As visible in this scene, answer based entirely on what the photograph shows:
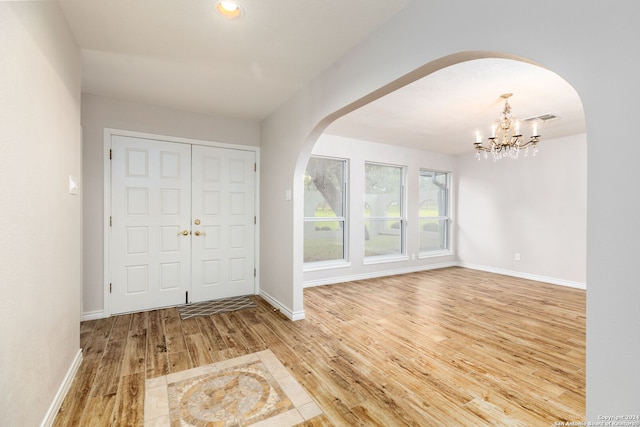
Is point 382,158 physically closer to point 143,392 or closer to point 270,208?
point 270,208

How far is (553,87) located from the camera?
2.93 m

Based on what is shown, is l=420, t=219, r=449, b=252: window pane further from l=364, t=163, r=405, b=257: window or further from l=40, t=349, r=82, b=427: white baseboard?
l=40, t=349, r=82, b=427: white baseboard

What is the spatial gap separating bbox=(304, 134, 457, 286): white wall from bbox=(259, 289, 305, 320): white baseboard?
97cm

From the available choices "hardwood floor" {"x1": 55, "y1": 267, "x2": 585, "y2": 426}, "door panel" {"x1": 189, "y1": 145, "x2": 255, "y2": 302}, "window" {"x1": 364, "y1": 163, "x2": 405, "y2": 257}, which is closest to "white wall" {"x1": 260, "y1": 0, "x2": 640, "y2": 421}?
"hardwood floor" {"x1": 55, "y1": 267, "x2": 585, "y2": 426}

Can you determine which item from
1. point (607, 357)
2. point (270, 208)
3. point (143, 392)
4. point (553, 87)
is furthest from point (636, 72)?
point (270, 208)

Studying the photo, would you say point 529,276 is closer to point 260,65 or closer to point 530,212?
point 530,212

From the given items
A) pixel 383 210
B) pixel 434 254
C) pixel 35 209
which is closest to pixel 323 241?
pixel 383 210

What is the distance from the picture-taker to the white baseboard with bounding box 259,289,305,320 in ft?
10.5

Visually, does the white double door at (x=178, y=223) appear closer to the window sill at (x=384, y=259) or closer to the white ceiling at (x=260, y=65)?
the white ceiling at (x=260, y=65)

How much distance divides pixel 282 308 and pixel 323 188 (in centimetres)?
229

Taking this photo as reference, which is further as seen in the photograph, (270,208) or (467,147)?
(467,147)

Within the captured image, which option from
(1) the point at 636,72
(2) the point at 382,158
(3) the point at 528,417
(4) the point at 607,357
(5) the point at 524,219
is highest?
(2) the point at 382,158

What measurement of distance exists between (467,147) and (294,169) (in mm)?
4143

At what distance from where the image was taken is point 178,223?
3.66 meters
